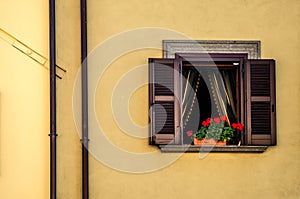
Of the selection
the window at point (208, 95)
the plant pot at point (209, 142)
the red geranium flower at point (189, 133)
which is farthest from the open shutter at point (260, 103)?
the red geranium flower at point (189, 133)

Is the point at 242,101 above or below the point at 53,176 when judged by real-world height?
above

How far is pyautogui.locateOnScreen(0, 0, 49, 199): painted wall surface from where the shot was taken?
746cm

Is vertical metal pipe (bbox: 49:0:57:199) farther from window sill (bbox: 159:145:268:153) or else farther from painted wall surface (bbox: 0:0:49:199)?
window sill (bbox: 159:145:268:153)

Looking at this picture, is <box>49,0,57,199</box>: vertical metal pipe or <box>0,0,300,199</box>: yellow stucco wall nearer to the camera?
<box>49,0,57,199</box>: vertical metal pipe

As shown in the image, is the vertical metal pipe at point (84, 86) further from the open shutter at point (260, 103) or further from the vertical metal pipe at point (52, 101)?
the open shutter at point (260, 103)

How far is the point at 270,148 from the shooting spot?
7.61 meters

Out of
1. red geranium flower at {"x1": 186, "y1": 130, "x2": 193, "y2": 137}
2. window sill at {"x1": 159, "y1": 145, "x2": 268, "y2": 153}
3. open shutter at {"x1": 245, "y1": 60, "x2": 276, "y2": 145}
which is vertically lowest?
window sill at {"x1": 159, "y1": 145, "x2": 268, "y2": 153}

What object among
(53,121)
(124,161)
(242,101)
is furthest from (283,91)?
(53,121)

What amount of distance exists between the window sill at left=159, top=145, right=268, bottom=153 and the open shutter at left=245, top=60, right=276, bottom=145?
0.08 meters

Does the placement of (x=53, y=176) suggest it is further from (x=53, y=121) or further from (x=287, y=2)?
(x=287, y=2)

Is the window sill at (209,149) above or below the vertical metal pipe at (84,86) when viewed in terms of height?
below

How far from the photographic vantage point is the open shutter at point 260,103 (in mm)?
7512

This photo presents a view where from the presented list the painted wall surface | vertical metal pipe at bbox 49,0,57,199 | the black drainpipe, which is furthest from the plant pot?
the painted wall surface

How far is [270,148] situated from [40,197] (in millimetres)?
2609
